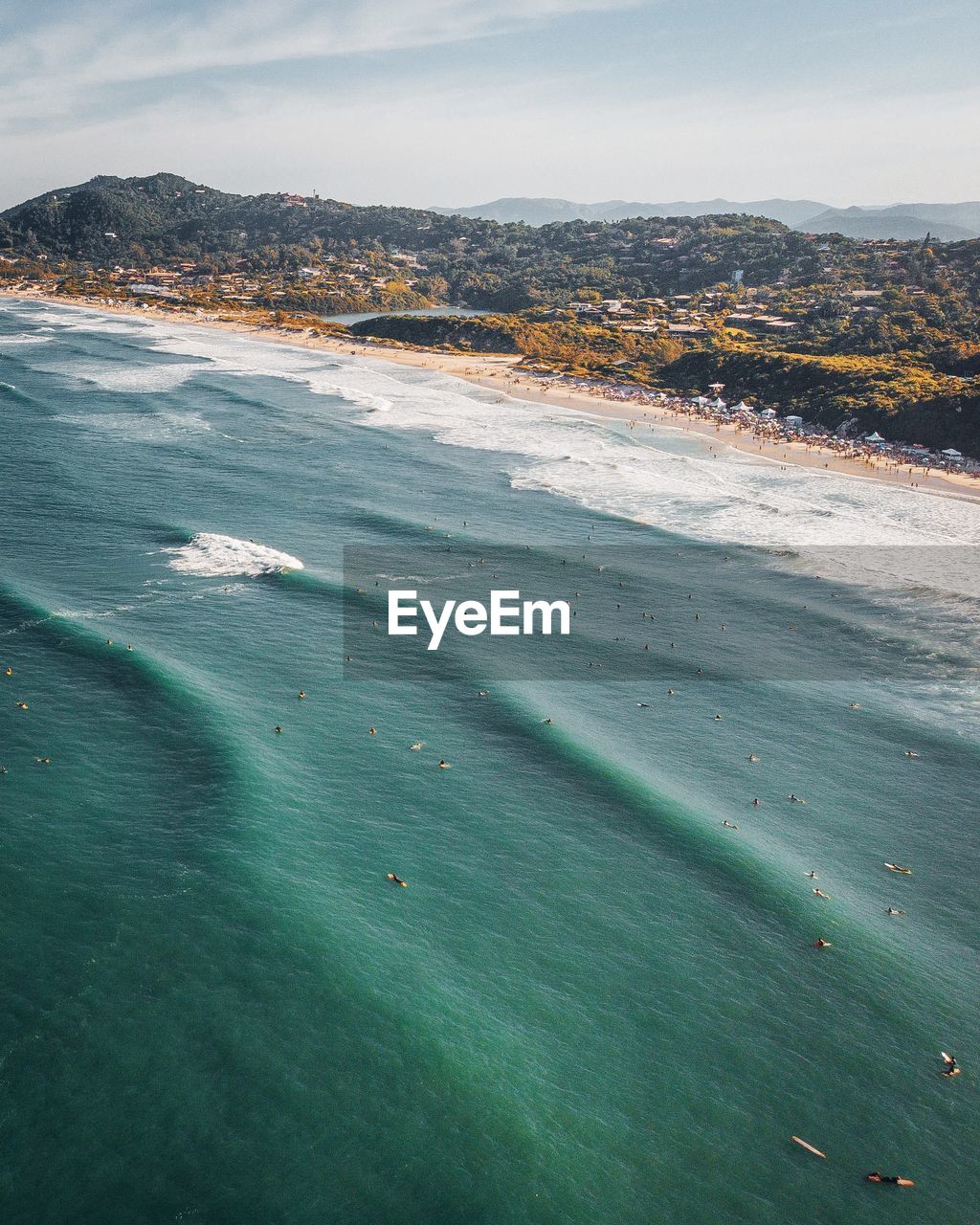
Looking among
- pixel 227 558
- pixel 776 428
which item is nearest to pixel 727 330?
pixel 776 428

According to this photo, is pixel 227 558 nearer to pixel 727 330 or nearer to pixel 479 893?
pixel 479 893

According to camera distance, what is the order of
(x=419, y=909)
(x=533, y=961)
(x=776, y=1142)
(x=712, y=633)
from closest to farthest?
(x=776, y=1142) → (x=533, y=961) → (x=419, y=909) → (x=712, y=633)

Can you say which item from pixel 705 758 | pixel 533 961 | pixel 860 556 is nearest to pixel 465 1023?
pixel 533 961

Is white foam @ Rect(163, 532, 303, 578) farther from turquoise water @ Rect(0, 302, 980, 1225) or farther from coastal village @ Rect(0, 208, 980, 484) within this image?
coastal village @ Rect(0, 208, 980, 484)

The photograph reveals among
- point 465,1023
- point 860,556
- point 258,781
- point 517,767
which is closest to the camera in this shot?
point 465,1023

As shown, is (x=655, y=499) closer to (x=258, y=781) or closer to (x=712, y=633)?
(x=712, y=633)

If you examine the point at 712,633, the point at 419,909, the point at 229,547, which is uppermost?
the point at 229,547

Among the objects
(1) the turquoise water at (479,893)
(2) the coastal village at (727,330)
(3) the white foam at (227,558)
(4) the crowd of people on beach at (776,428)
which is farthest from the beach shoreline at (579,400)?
(3) the white foam at (227,558)
